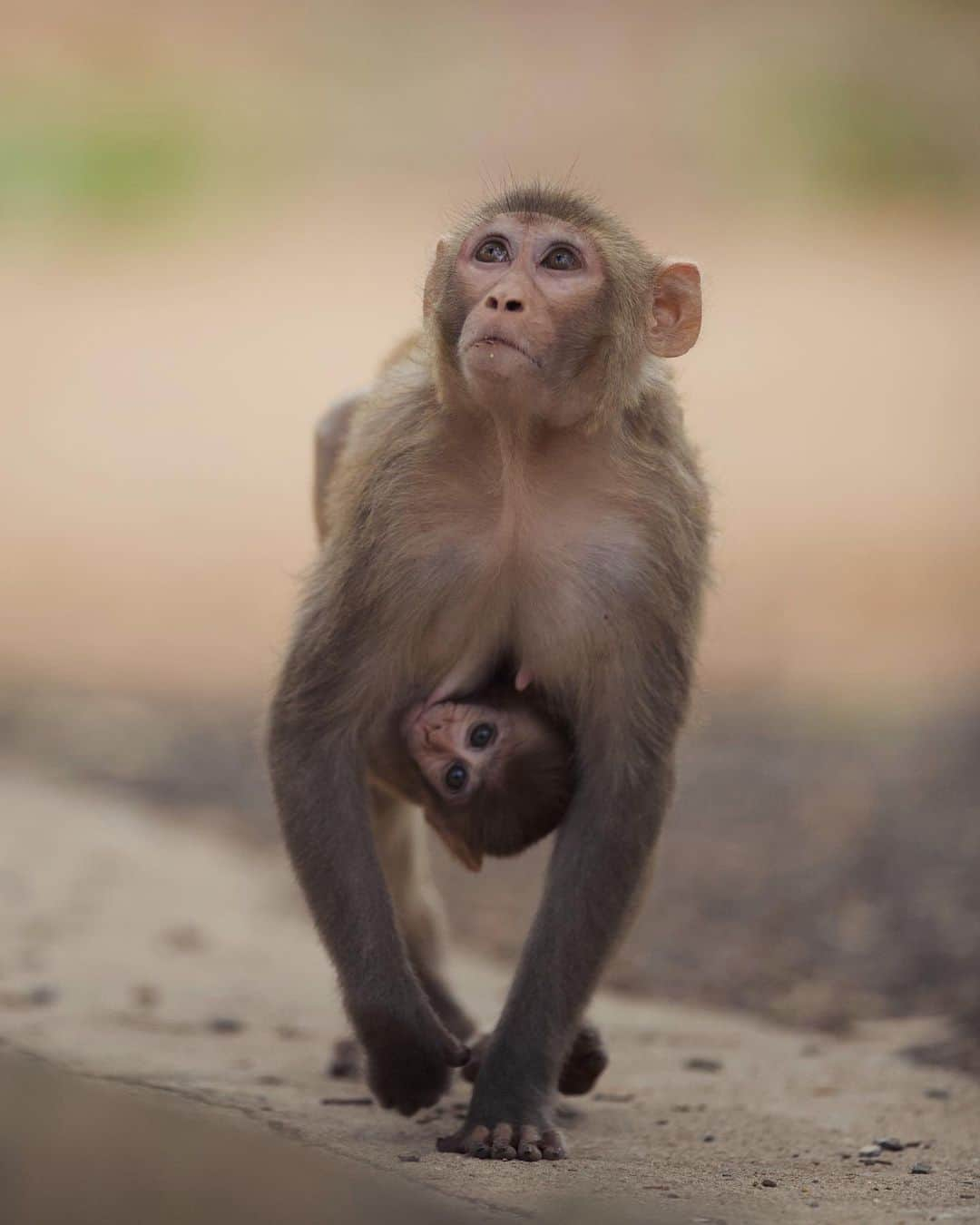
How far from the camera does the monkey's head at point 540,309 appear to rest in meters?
5.49

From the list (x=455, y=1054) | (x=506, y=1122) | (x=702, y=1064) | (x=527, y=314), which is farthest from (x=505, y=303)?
(x=702, y=1064)

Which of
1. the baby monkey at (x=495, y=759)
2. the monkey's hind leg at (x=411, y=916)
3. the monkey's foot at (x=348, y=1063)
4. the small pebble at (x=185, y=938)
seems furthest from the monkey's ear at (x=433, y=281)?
the small pebble at (x=185, y=938)

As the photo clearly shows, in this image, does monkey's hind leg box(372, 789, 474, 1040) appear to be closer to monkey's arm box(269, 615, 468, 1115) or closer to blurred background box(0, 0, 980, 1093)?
blurred background box(0, 0, 980, 1093)

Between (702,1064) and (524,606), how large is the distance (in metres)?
2.01

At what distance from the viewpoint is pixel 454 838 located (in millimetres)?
6254

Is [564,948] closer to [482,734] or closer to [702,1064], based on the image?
[482,734]

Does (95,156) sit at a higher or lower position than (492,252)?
higher

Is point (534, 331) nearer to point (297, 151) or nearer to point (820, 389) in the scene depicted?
point (820, 389)

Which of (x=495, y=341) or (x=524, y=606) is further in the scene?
(x=524, y=606)

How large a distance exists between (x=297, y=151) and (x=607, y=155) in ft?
11.7

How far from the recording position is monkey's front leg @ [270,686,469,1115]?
5695 mm

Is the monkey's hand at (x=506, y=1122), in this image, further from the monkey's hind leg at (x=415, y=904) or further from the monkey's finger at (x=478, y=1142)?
the monkey's hind leg at (x=415, y=904)

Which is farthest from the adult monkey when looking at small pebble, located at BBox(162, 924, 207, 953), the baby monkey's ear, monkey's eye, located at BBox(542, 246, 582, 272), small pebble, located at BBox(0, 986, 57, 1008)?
small pebble, located at BBox(162, 924, 207, 953)

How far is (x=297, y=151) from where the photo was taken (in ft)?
82.4
